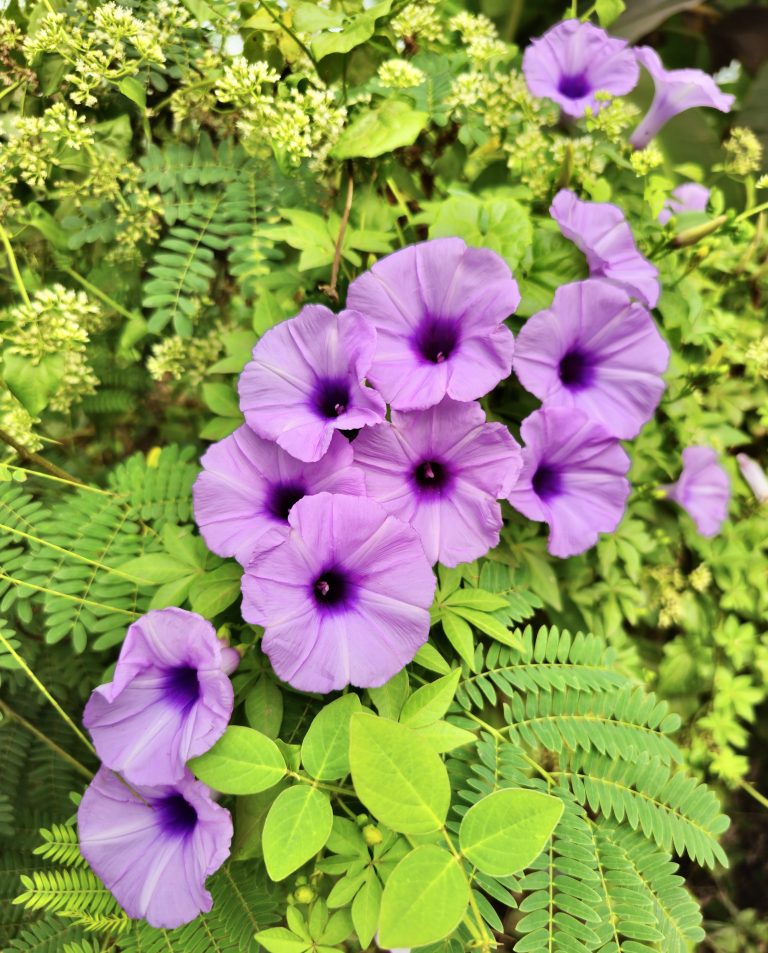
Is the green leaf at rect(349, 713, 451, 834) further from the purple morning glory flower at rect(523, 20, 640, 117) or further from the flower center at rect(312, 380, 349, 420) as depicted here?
the purple morning glory flower at rect(523, 20, 640, 117)

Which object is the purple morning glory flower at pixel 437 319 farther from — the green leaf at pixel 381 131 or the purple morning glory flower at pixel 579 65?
the purple morning glory flower at pixel 579 65

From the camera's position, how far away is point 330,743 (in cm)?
68

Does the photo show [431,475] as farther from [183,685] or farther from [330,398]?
[183,685]

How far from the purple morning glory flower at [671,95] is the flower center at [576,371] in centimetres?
45

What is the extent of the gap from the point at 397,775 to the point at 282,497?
1.05ft

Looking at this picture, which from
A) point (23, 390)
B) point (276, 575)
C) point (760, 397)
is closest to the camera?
point (276, 575)

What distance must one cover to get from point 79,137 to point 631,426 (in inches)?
30.1

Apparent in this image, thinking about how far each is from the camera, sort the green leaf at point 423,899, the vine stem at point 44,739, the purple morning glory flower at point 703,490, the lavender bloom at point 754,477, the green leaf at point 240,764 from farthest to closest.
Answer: the lavender bloom at point 754,477
the purple morning glory flower at point 703,490
the vine stem at point 44,739
the green leaf at point 240,764
the green leaf at point 423,899

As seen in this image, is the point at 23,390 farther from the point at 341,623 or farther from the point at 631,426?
the point at 631,426

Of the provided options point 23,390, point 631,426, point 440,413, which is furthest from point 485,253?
point 23,390

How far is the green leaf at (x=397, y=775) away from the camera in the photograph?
584 mm

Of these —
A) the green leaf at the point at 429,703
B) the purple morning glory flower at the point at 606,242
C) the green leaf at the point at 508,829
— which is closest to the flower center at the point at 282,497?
the green leaf at the point at 429,703

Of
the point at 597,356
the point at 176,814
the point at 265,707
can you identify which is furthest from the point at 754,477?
the point at 176,814

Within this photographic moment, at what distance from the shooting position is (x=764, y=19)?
70.5 inches
